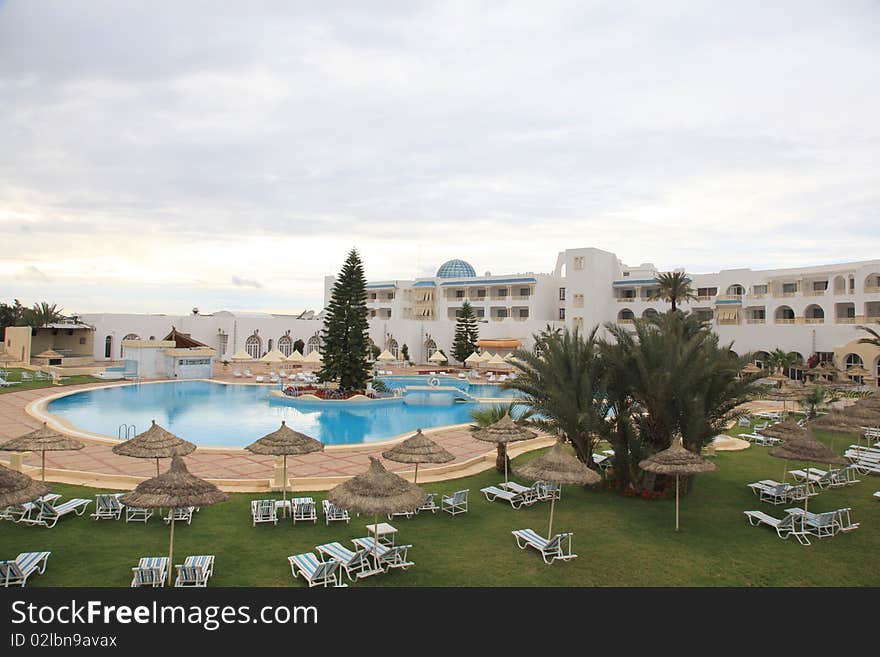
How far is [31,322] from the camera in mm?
44219

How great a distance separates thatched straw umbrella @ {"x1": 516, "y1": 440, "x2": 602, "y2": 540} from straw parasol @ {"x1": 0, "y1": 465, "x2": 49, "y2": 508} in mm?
7275

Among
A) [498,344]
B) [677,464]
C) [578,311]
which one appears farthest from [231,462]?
[578,311]

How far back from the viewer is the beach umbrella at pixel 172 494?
783 cm

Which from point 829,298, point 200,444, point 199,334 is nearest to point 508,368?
point 829,298

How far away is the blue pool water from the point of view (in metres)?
21.2

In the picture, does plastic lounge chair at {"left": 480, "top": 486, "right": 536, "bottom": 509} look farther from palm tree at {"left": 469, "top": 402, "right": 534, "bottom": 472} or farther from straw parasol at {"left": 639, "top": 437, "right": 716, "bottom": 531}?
straw parasol at {"left": 639, "top": 437, "right": 716, "bottom": 531}

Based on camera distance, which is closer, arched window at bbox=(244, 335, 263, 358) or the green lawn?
the green lawn

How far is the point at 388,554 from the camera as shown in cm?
848

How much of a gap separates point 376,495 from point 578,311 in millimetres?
41957

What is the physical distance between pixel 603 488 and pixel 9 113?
702 inches

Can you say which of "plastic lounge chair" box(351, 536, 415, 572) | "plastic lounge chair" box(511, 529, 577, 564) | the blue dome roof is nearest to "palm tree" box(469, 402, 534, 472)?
"plastic lounge chair" box(511, 529, 577, 564)

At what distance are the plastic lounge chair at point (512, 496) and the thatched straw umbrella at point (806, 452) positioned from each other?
4936mm
